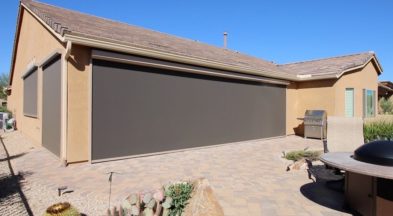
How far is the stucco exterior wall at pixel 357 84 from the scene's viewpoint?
14.2 meters

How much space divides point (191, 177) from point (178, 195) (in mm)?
2338

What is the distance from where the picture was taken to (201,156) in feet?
28.9

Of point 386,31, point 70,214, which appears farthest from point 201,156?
point 386,31

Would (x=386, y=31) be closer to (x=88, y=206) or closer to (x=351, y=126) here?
(x=351, y=126)

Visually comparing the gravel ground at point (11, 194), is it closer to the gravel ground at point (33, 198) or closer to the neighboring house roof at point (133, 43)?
the gravel ground at point (33, 198)

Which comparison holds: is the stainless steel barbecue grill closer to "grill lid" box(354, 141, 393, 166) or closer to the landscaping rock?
"grill lid" box(354, 141, 393, 166)

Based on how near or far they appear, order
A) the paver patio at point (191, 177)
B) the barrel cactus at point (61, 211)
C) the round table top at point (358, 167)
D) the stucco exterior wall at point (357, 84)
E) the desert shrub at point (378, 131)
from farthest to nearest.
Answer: the stucco exterior wall at point (357, 84)
the desert shrub at point (378, 131)
the paver patio at point (191, 177)
the round table top at point (358, 167)
the barrel cactus at point (61, 211)

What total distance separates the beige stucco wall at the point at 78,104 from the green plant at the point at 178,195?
4409 millimetres

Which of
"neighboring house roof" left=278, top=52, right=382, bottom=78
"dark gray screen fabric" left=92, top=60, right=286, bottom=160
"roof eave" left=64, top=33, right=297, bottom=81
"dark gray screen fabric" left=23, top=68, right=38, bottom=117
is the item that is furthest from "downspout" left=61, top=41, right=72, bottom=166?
"neighboring house roof" left=278, top=52, right=382, bottom=78

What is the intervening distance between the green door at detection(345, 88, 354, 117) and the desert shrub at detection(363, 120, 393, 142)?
3.32 meters

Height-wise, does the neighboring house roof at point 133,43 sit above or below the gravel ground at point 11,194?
above

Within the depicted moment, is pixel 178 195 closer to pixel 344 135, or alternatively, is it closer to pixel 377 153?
pixel 377 153

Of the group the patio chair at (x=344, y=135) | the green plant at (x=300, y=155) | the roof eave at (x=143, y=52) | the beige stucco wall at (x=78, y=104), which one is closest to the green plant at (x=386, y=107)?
the roof eave at (x=143, y=52)

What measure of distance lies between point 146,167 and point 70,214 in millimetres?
3804
